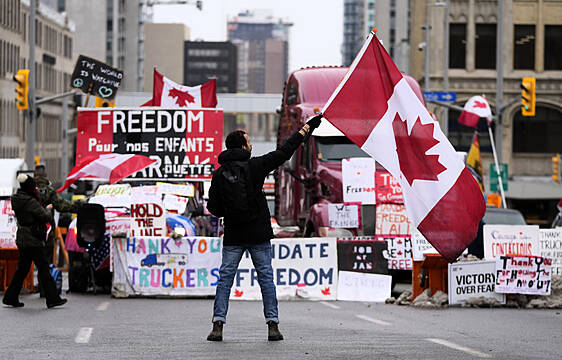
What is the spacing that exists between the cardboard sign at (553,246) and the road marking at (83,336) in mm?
9045

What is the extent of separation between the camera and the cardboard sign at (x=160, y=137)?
2048cm

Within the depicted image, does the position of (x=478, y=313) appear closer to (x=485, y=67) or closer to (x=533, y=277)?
(x=533, y=277)

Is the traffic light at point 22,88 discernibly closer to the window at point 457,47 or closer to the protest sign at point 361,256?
the protest sign at point 361,256

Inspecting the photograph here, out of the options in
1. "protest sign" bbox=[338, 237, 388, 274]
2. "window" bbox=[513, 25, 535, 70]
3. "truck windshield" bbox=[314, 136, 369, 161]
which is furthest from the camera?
"window" bbox=[513, 25, 535, 70]

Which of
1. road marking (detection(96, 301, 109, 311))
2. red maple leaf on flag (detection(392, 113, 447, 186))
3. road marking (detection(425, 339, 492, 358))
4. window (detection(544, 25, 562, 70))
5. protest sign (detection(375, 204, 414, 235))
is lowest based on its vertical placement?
road marking (detection(96, 301, 109, 311))

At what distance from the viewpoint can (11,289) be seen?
14.7 meters

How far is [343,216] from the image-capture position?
20.1m

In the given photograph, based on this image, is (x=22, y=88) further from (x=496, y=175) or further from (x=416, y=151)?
(x=416, y=151)

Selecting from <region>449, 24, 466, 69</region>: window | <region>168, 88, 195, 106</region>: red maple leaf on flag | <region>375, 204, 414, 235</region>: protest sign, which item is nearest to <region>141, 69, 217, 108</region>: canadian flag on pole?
<region>168, 88, 195, 106</region>: red maple leaf on flag

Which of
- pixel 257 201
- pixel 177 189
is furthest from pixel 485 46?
pixel 257 201

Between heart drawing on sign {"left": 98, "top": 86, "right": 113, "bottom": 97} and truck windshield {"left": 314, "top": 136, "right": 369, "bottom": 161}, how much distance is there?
641 cm

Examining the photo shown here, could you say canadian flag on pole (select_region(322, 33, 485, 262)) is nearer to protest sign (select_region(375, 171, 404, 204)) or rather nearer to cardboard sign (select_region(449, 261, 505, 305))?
cardboard sign (select_region(449, 261, 505, 305))

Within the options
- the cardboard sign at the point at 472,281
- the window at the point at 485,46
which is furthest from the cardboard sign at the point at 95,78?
the window at the point at 485,46

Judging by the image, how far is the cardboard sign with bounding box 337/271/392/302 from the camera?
17281 mm
